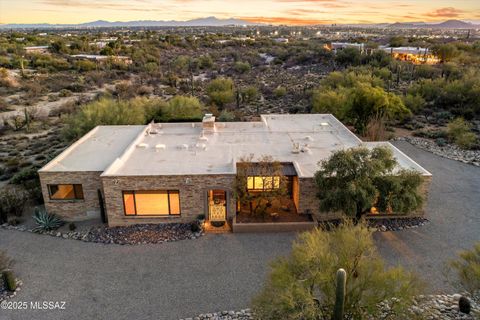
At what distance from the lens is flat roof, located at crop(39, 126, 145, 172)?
671 inches

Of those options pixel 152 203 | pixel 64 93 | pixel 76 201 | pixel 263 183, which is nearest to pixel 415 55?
pixel 64 93

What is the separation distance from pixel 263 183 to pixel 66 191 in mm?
8903

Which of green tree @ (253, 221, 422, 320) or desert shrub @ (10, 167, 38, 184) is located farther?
desert shrub @ (10, 167, 38, 184)

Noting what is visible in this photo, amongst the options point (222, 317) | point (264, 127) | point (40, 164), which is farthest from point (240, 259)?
point (40, 164)

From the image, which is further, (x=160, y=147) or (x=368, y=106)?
(x=368, y=106)

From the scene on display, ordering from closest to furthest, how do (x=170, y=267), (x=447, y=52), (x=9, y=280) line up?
1. (x=9, y=280)
2. (x=170, y=267)
3. (x=447, y=52)

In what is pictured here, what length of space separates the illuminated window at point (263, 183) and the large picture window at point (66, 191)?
763 centimetres

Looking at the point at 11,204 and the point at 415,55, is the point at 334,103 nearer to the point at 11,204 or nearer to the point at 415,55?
the point at 11,204

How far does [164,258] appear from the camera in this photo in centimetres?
1389

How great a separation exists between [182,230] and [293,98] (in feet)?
97.6

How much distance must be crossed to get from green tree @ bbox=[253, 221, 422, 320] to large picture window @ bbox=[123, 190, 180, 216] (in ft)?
24.9

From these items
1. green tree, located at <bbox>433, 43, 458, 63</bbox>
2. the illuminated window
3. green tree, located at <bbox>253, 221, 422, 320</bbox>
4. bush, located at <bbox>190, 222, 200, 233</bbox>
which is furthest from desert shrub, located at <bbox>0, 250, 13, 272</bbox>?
green tree, located at <bbox>433, 43, 458, 63</bbox>

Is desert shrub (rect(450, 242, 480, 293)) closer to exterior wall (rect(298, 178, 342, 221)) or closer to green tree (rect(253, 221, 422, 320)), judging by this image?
green tree (rect(253, 221, 422, 320))

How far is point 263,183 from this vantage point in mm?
16312
